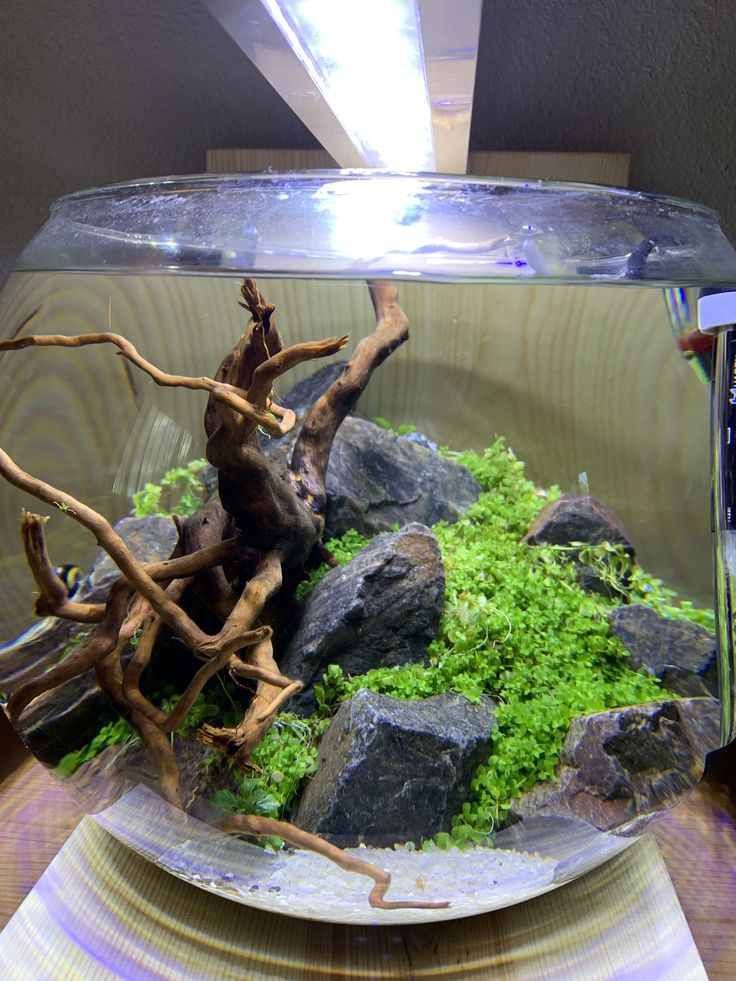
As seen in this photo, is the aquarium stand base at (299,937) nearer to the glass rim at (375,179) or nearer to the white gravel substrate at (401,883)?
the white gravel substrate at (401,883)

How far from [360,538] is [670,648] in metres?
0.35

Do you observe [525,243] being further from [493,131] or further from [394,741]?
[493,131]

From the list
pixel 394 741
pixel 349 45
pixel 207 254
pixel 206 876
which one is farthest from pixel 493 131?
pixel 206 876

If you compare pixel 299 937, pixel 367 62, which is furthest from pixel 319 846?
pixel 367 62

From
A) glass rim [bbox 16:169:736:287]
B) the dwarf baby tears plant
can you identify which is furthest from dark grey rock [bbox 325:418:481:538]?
glass rim [bbox 16:169:736:287]

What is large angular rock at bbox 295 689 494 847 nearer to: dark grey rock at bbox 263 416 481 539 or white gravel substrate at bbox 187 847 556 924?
white gravel substrate at bbox 187 847 556 924

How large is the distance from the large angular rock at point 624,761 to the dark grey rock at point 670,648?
0.02 m

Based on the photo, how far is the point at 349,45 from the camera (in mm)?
667

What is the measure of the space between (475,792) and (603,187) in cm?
55

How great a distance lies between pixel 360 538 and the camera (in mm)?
863

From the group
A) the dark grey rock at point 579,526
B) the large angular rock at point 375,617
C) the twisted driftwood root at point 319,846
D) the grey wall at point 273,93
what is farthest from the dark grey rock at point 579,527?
the grey wall at point 273,93

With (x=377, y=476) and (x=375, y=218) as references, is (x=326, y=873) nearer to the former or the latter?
(x=377, y=476)

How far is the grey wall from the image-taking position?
1112mm

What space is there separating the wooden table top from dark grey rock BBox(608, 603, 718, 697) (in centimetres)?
18
